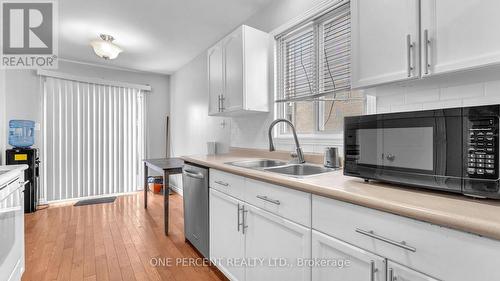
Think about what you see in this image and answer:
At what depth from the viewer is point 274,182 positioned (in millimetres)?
1278

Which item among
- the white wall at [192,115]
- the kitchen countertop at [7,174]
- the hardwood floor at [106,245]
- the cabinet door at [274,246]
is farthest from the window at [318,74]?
the kitchen countertop at [7,174]

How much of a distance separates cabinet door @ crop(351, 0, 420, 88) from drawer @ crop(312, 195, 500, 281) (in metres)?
0.66

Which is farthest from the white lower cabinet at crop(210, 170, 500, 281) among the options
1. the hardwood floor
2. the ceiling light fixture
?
the ceiling light fixture

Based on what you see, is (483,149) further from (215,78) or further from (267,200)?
(215,78)

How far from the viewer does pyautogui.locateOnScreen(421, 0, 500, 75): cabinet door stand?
838 millimetres

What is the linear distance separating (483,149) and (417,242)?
1.21ft


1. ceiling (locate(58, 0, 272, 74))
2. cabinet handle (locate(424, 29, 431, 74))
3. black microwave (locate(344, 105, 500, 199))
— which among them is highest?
ceiling (locate(58, 0, 272, 74))

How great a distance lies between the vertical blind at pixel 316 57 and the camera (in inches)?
68.2

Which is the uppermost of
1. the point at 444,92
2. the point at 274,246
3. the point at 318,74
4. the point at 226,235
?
the point at 318,74

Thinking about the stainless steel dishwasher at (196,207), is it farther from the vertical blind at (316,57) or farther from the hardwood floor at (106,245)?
the vertical blind at (316,57)

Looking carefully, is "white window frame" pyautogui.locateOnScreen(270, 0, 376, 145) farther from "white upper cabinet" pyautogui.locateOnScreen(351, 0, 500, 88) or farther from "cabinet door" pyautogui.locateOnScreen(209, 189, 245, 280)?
"cabinet door" pyautogui.locateOnScreen(209, 189, 245, 280)

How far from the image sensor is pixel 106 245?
239 cm

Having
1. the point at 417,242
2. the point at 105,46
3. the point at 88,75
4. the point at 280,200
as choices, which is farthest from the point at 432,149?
the point at 88,75

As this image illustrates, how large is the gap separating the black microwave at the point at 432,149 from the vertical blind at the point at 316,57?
592mm
